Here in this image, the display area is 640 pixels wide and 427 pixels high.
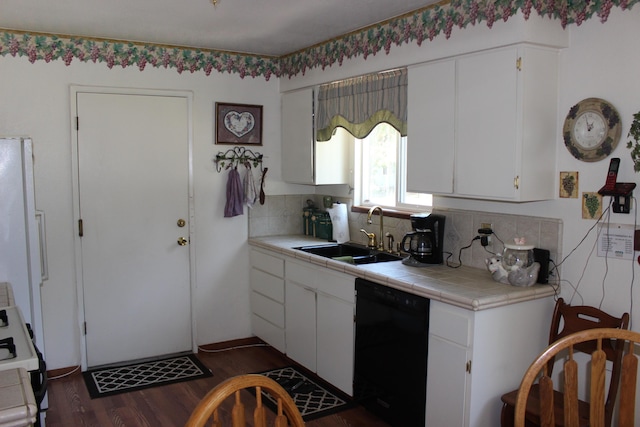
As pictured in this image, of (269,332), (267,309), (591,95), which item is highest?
(591,95)

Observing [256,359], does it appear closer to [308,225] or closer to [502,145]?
[308,225]

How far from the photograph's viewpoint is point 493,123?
2.71m

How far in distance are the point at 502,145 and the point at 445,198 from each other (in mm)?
722

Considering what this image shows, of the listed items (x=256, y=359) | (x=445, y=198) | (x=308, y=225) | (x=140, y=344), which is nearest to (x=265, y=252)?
(x=308, y=225)

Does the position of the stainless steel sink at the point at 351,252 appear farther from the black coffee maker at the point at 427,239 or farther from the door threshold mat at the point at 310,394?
the door threshold mat at the point at 310,394

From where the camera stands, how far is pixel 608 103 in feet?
8.33

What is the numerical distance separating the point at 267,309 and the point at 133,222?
116 centimetres

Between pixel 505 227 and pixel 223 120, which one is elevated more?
pixel 223 120

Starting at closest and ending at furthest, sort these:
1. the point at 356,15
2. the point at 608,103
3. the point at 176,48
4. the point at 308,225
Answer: the point at 608,103, the point at 356,15, the point at 176,48, the point at 308,225

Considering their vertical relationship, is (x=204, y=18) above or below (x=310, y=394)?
above

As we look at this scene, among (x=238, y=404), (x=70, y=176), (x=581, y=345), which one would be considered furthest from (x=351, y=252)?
(x=238, y=404)

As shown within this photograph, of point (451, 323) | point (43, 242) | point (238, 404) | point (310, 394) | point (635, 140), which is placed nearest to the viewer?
point (238, 404)

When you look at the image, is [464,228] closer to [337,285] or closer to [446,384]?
[337,285]

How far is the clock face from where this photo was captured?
2570mm
